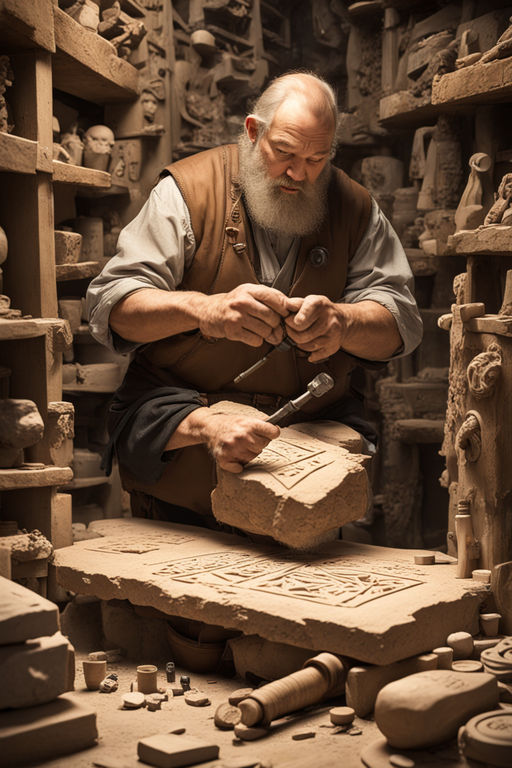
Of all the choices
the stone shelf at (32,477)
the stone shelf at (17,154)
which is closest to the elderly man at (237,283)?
the stone shelf at (32,477)

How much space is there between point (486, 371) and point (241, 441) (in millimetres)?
963

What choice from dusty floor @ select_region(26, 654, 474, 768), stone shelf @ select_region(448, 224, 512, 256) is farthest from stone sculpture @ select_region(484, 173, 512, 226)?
dusty floor @ select_region(26, 654, 474, 768)

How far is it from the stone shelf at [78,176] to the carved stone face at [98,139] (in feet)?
1.93

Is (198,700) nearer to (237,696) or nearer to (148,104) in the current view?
(237,696)

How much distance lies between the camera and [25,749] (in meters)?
2.75

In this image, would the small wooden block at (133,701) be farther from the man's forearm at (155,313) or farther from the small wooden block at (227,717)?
the man's forearm at (155,313)

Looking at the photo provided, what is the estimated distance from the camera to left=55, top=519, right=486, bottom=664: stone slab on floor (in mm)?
3182

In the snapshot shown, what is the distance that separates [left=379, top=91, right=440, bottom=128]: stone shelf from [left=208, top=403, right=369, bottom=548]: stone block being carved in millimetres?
3369

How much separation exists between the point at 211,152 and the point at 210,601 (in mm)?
2021

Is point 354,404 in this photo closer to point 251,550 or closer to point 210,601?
point 251,550

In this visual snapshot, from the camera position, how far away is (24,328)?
3.90 m

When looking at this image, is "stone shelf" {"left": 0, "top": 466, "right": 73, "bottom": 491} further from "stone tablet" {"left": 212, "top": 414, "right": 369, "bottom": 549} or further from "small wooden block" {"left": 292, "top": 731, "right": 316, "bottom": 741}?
"small wooden block" {"left": 292, "top": 731, "right": 316, "bottom": 741}

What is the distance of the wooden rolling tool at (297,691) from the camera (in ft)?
9.78

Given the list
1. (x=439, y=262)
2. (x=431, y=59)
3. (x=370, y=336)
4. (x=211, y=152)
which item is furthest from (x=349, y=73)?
(x=370, y=336)
